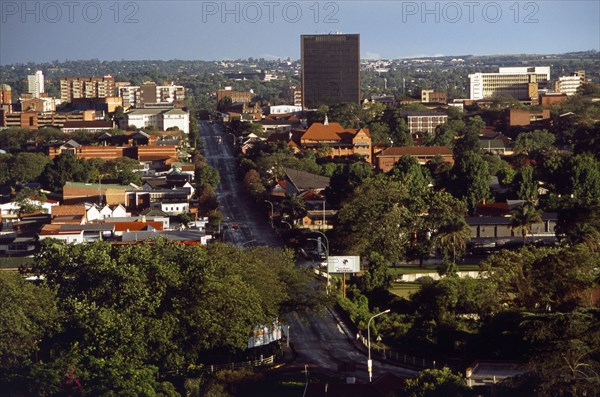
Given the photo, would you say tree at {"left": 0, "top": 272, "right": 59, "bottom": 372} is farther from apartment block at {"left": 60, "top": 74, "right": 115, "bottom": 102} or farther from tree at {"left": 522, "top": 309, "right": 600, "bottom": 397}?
apartment block at {"left": 60, "top": 74, "right": 115, "bottom": 102}

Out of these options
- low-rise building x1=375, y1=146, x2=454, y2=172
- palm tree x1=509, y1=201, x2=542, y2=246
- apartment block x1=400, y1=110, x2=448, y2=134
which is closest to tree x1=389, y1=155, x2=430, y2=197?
palm tree x1=509, y1=201, x2=542, y2=246

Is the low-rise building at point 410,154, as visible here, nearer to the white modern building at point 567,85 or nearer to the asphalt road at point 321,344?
the asphalt road at point 321,344

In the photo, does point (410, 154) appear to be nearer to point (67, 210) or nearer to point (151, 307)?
point (67, 210)

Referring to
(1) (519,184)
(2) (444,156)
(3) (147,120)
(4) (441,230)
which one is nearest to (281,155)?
(2) (444,156)

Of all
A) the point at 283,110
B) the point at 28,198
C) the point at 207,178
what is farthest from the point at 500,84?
the point at 28,198

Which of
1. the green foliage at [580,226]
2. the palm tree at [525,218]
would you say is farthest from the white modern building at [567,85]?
the green foliage at [580,226]
